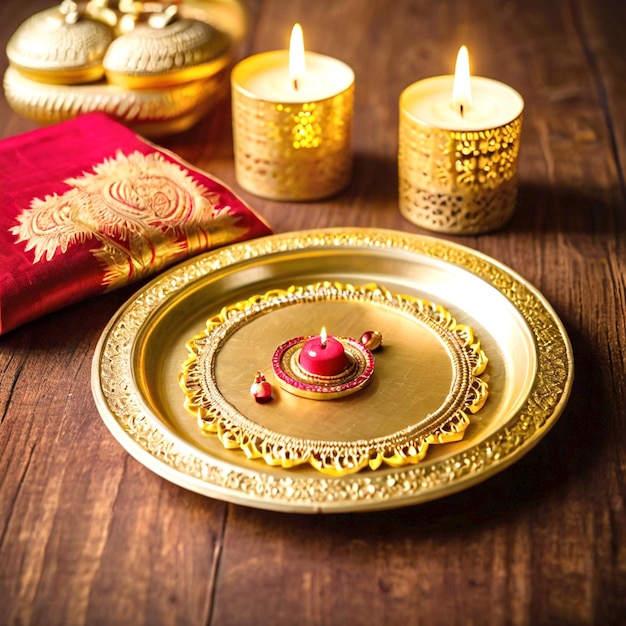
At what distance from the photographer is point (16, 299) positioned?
78 cm

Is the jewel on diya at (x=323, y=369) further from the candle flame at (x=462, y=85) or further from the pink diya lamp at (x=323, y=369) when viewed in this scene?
the candle flame at (x=462, y=85)

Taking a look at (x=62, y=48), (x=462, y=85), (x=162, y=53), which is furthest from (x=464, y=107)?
(x=62, y=48)

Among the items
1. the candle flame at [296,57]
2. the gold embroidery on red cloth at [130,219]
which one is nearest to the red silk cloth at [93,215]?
the gold embroidery on red cloth at [130,219]

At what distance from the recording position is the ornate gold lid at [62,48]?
1008 mm

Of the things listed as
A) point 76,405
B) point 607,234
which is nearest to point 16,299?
point 76,405

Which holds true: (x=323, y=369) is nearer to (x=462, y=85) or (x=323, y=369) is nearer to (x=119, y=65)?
(x=462, y=85)

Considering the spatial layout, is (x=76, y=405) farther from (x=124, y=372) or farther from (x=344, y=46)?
(x=344, y=46)

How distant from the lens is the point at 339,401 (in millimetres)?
697

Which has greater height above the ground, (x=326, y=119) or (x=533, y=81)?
(x=326, y=119)

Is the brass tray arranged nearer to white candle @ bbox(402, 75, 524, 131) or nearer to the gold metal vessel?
white candle @ bbox(402, 75, 524, 131)

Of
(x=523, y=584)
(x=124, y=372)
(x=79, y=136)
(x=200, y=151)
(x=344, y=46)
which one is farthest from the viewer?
(x=344, y=46)

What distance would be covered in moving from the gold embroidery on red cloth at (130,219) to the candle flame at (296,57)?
166mm

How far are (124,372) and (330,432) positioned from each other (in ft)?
0.57

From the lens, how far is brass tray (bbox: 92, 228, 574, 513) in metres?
0.60
